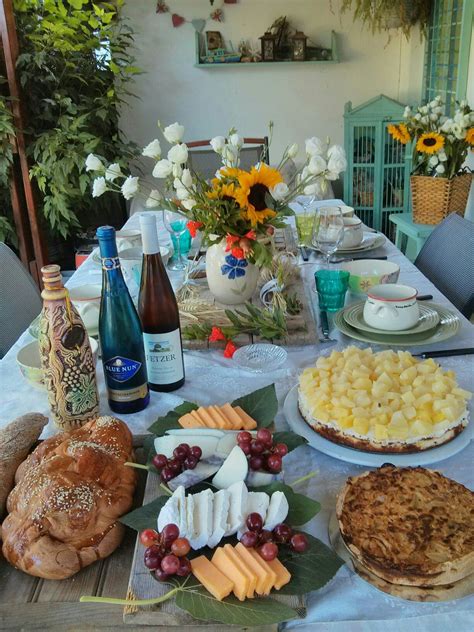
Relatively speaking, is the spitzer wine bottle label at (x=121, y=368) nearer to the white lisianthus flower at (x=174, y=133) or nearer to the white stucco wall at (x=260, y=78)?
the white lisianthus flower at (x=174, y=133)

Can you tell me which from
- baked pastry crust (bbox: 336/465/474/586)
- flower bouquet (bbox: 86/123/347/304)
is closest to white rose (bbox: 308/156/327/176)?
flower bouquet (bbox: 86/123/347/304)

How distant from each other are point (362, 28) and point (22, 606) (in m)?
4.08

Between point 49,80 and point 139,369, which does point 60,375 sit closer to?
point 139,369

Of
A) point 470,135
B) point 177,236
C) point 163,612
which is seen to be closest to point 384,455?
point 163,612

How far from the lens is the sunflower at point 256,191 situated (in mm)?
1205

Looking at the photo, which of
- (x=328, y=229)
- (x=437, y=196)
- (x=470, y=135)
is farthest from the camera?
(x=437, y=196)

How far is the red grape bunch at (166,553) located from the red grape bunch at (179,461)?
109 mm

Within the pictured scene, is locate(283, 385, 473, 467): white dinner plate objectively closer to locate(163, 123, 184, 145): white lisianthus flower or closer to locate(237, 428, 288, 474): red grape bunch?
locate(237, 428, 288, 474): red grape bunch

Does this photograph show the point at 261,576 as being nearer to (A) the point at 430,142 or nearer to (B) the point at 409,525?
(B) the point at 409,525

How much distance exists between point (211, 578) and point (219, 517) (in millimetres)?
65

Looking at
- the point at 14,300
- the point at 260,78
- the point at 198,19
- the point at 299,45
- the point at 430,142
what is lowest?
the point at 14,300

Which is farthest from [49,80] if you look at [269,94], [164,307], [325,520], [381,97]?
[325,520]

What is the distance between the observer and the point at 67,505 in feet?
2.21

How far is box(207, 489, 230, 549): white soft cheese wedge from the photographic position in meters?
0.62
